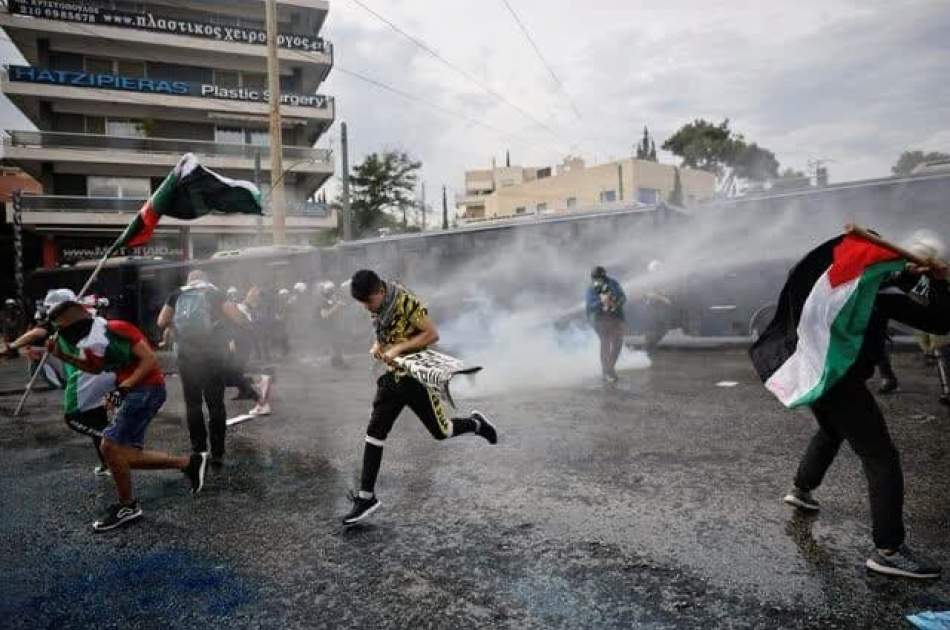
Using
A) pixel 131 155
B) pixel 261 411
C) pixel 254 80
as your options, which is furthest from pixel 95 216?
pixel 261 411

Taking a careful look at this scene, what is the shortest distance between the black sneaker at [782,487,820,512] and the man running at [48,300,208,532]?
171 inches

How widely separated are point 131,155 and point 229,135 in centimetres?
498

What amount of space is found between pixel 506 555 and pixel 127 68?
3591 centimetres

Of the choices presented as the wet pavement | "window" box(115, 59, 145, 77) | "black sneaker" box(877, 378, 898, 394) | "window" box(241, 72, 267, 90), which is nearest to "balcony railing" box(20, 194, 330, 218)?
"window" box(115, 59, 145, 77)

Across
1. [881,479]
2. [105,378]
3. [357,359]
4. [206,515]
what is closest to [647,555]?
[881,479]

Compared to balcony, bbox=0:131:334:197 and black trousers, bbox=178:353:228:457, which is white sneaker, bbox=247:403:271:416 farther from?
balcony, bbox=0:131:334:197

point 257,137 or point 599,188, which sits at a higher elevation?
point 257,137

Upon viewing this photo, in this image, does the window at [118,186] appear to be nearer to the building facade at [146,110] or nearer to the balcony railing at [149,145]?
the building facade at [146,110]

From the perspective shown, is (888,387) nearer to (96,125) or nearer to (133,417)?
(133,417)

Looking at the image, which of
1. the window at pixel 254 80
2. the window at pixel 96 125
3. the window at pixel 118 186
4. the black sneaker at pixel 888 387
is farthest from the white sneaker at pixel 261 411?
the window at pixel 254 80

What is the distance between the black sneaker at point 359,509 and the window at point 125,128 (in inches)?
1296

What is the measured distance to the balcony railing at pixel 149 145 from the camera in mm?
28531

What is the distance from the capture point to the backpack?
557 centimetres

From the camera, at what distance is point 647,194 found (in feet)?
134
